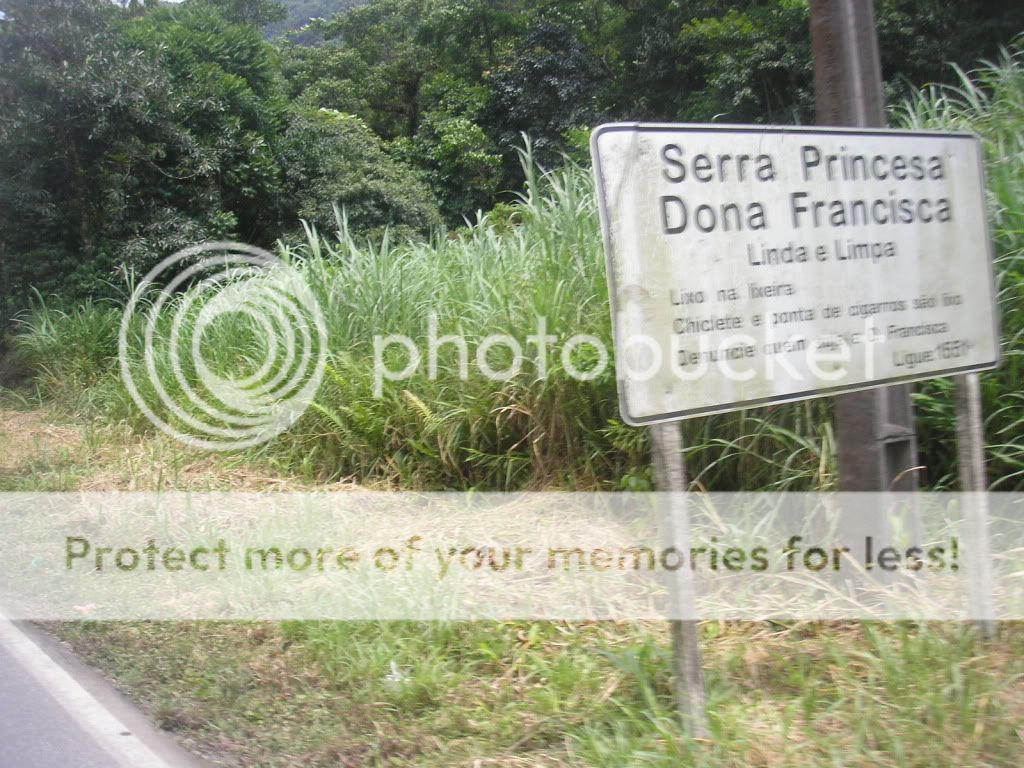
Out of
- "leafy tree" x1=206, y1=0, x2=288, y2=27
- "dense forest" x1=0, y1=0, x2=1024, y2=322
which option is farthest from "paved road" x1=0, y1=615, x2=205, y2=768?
"leafy tree" x1=206, y1=0, x2=288, y2=27

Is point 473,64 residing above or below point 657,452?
above

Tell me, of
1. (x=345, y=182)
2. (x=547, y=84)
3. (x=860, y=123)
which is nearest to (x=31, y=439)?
(x=860, y=123)

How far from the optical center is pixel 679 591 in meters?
2.97

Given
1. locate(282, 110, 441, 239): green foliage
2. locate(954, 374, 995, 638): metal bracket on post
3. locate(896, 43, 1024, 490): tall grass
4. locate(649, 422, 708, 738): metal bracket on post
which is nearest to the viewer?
locate(649, 422, 708, 738): metal bracket on post

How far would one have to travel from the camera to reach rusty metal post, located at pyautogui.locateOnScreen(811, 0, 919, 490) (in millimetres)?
3760

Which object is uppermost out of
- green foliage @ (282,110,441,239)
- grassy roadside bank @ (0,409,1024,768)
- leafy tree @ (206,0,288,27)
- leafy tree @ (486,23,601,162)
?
leafy tree @ (206,0,288,27)

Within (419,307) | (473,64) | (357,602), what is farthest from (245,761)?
(473,64)

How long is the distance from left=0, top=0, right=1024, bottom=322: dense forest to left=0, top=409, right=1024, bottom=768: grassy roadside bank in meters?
5.92

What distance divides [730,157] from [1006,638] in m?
1.98

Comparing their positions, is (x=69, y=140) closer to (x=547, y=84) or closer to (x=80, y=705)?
(x=547, y=84)

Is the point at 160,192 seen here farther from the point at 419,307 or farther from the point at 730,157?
the point at 730,157

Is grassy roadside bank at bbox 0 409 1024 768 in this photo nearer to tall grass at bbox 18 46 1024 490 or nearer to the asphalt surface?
the asphalt surface

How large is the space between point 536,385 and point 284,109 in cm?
1222

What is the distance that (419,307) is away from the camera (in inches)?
263
